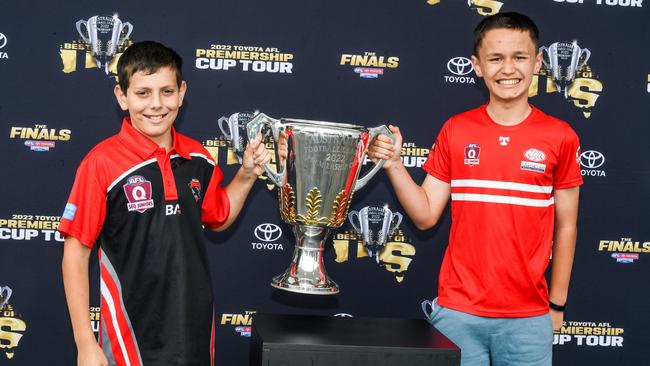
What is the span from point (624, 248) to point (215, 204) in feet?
5.70

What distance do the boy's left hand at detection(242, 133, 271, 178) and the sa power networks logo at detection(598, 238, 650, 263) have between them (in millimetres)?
1561

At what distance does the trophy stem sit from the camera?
2146 mm

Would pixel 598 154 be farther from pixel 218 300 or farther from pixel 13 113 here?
pixel 13 113

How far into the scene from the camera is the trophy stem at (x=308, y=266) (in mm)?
2146

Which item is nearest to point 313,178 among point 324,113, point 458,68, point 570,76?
point 324,113

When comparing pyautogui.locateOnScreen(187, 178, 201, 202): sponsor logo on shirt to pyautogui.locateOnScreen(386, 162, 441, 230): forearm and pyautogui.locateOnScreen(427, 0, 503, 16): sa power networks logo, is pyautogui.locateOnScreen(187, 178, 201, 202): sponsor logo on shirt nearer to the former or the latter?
pyautogui.locateOnScreen(386, 162, 441, 230): forearm

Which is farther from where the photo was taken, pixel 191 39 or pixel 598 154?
pixel 598 154

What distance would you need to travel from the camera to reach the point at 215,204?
2.33 m

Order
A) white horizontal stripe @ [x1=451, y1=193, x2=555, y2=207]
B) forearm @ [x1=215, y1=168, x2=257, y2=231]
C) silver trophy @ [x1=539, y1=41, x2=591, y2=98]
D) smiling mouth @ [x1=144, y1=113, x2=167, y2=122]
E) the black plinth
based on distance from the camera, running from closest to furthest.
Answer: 1. the black plinth
2. smiling mouth @ [x1=144, y1=113, x2=167, y2=122]
3. white horizontal stripe @ [x1=451, y1=193, x2=555, y2=207]
4. forearm @ [x1=215, y1=168, x2=257, y2=231]
5. silver trophy @ [x1=539, y1=41, x2=591, y2=98]

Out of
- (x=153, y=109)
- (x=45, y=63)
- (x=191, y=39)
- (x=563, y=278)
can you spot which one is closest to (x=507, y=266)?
(x=563, y=278)

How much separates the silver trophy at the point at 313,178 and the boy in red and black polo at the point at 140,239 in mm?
88

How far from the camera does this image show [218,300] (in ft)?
9.63

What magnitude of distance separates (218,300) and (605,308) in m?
1.58

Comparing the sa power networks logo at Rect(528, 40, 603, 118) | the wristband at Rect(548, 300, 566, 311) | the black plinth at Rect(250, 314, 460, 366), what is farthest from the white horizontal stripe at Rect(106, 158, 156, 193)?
the sa power networks logo at Rect(528, 40, 603, 118)
